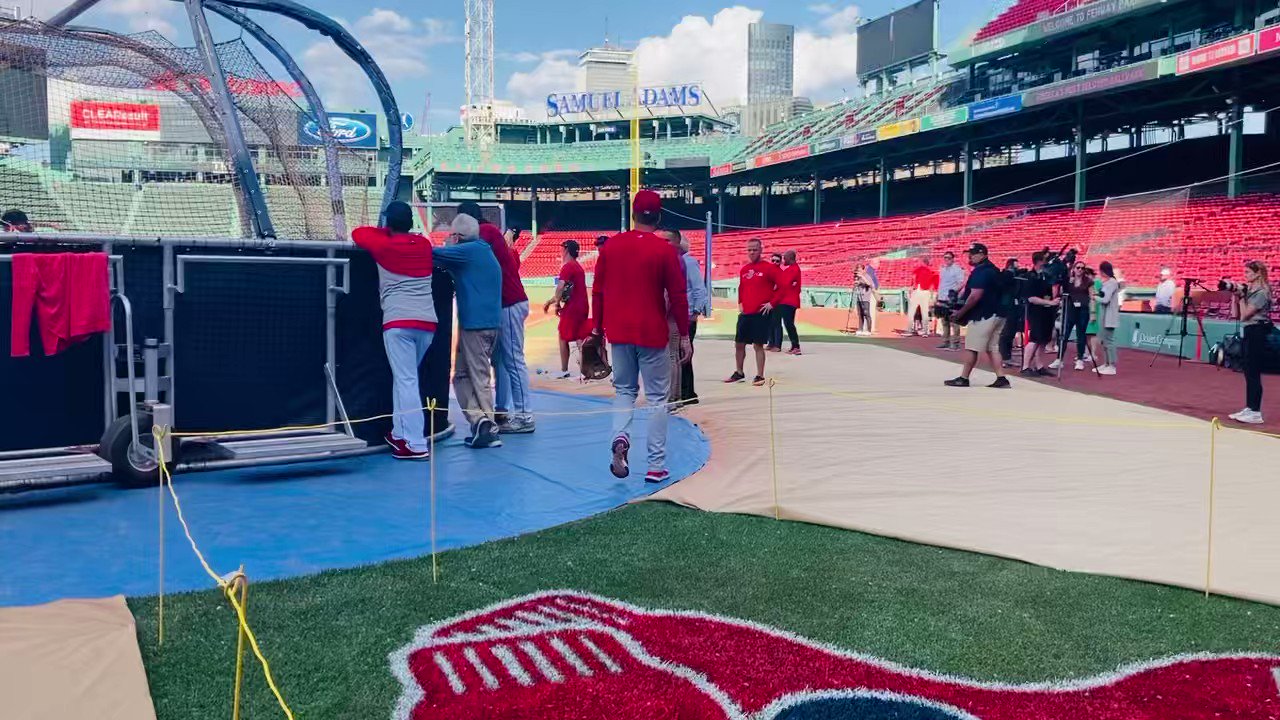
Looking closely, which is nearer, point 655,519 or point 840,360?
point 655,519

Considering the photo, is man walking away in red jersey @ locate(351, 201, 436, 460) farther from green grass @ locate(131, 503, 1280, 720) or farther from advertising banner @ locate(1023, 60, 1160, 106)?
advertising banner @ locate(1023, 60, 1160, 106)

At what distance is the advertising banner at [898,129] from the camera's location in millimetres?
35625

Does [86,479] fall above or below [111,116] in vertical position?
below

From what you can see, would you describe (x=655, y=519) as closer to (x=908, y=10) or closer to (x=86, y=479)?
(x=86, y=479)

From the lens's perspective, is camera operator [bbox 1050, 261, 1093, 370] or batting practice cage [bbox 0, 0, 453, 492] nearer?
batting practice cage [bbox 0, 0, 453, 492]

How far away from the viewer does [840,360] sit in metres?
14.7

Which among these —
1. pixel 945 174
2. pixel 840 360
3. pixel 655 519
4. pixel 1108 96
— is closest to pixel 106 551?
pixel 655 519

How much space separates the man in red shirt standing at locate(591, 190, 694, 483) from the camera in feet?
20.7

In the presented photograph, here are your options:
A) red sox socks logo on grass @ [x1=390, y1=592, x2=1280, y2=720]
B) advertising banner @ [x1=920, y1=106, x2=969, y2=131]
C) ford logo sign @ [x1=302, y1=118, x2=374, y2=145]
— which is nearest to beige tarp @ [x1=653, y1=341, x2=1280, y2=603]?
red sox socks logo on grass @ [x1=390, y1=592, x2=1280, y2=720]

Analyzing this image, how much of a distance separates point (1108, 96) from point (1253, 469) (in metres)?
27.9

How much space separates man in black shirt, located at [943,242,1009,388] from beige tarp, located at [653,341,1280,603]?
3.84 feet

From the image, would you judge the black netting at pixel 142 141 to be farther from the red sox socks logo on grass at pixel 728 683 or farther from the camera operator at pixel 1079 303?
the camera operator at pixel 1079 303

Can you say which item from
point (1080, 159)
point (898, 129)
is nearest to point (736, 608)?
point (1080, 159)

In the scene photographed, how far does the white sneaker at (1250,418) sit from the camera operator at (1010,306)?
2780 mm
